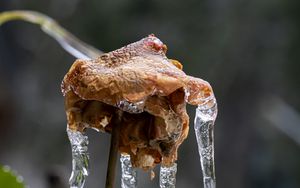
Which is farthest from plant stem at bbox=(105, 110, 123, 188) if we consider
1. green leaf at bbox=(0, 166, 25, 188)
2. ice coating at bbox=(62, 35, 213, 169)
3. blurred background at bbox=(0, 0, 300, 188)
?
blurred background at bbox=(0, 0, 300, 188)

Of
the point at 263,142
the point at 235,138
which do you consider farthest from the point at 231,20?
the point at 263,142

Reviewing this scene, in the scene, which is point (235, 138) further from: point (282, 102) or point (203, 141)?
point (203, 141)

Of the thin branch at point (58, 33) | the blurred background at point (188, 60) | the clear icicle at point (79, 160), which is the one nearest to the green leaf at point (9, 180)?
the clear icicle at point (79, 160)

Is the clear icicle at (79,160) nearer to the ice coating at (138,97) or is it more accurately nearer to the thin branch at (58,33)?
the ice coating at (138,97)

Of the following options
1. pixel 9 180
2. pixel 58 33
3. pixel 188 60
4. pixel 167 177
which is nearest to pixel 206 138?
pixel 167 177

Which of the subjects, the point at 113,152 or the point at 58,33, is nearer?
the point at 113,152

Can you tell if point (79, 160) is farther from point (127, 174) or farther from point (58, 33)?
point (58, 33)
